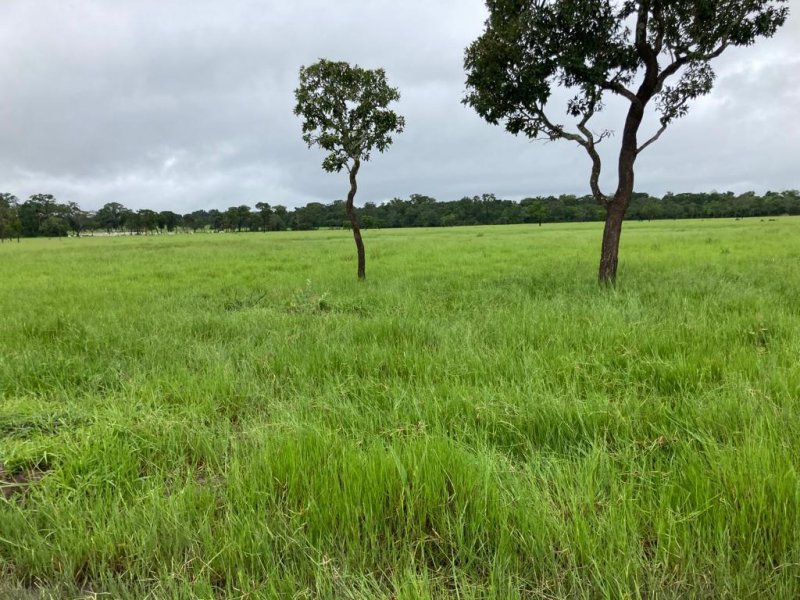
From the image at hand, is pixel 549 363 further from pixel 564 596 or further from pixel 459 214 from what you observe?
pixel 459 214

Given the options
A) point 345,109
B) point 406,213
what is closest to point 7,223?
point 406,213

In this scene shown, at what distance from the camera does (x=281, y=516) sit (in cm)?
213

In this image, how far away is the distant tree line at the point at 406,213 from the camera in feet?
309

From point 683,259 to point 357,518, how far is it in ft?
60.5

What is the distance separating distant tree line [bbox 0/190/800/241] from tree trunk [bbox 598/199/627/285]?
278ft

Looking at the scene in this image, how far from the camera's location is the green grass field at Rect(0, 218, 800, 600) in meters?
1.82

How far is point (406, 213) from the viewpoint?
113 meters

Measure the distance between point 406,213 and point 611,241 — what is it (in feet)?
346

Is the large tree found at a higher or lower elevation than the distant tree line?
lower

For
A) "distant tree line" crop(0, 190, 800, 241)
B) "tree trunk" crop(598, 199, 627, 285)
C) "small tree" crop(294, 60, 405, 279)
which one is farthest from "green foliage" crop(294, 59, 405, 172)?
"distant tree line" crop(0, 190, 800, 241)

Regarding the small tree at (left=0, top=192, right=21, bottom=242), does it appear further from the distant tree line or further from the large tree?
the large tree

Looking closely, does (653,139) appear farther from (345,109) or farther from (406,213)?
(406,213)

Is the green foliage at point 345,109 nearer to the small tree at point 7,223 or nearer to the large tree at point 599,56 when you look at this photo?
the large tree at point 599,56

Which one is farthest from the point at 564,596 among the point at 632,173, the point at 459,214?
the point at 459,214
